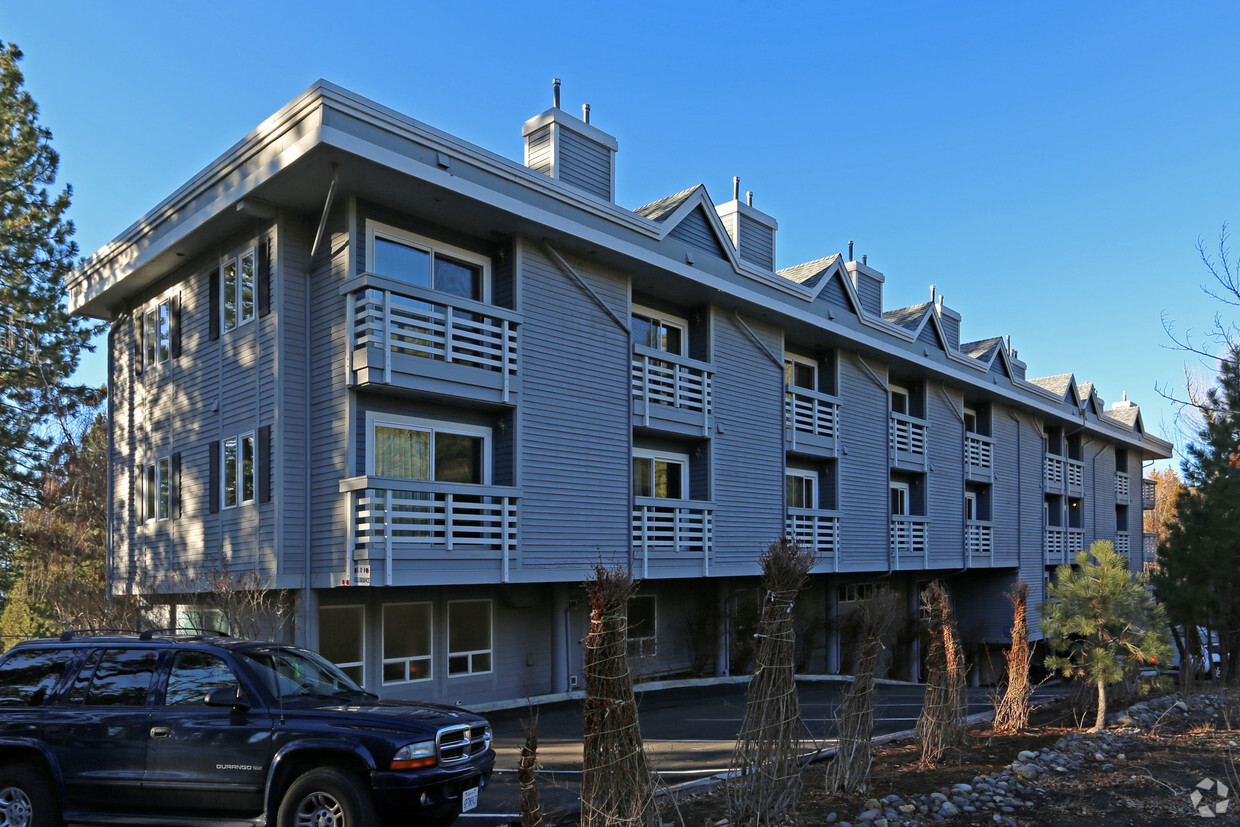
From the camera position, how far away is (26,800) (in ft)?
25.5

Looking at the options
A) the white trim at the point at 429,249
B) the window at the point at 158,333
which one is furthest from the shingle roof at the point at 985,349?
the window at the point at 158,333

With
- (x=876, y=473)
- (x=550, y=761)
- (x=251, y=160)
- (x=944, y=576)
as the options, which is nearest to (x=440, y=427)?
(x=251, y=160)

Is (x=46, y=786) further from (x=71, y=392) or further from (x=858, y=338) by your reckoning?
(x=71, y=392)

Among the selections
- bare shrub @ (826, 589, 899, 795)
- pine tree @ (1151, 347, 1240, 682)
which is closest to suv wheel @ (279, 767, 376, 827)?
bare shrub @ (826, 589, 899, 795)

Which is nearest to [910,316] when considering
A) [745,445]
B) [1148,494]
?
[745,445]

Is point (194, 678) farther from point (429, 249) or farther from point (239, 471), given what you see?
point (429, 249)

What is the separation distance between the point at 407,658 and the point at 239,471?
4.30m

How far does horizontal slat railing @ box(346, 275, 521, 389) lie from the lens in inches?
553

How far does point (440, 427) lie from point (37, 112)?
18.3 meters

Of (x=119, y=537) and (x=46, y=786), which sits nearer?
(x=46, y=786)

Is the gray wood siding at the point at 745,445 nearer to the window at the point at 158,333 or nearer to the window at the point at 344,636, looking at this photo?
the window at the point at 344,636

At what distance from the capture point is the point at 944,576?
32.0m

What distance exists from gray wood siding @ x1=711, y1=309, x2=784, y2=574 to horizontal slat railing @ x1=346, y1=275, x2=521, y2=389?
21.0 feet

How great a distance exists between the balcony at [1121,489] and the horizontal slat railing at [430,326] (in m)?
38.4
